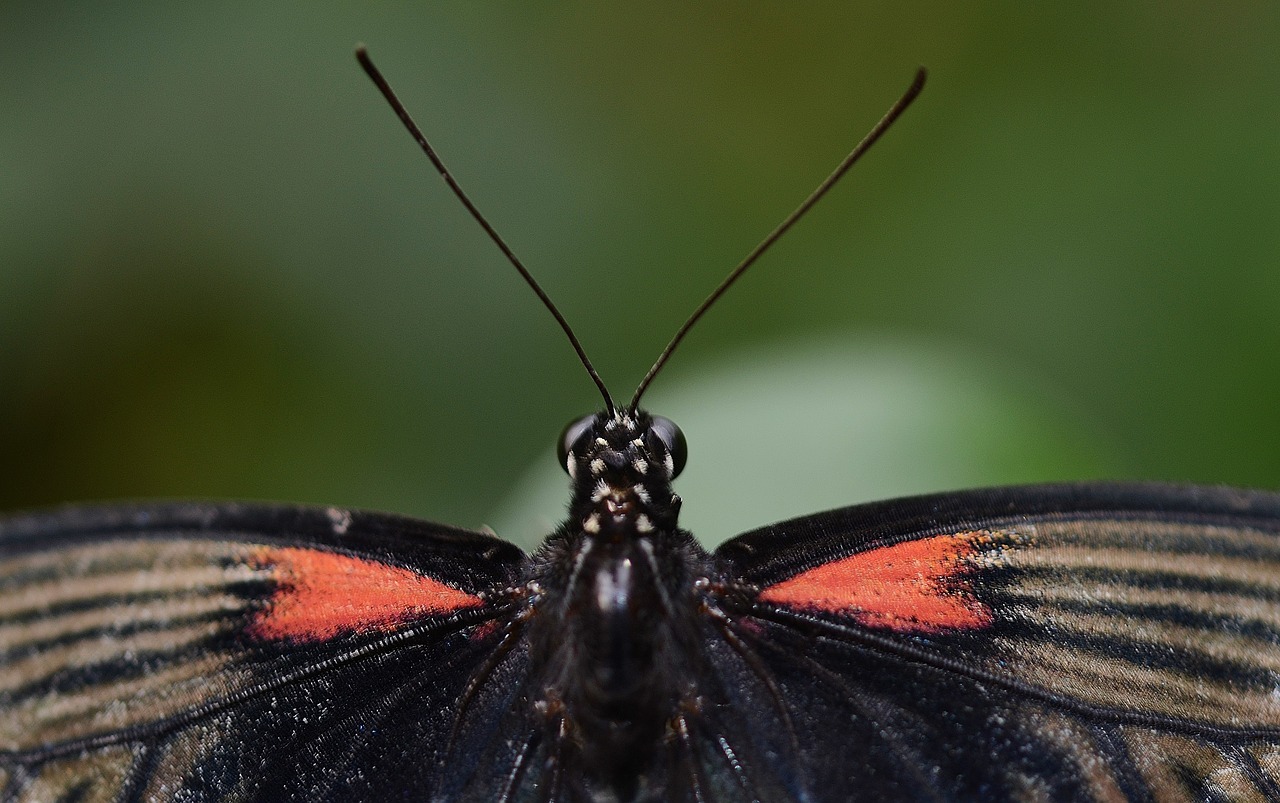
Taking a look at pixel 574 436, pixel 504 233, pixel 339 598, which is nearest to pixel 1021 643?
pixel 574 436

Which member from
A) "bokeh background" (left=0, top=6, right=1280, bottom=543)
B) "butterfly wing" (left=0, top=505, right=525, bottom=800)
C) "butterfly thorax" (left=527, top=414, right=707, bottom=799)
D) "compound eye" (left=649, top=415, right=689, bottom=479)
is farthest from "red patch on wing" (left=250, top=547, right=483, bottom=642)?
"bokeh background" (left=0, top=6, right=1280, bottom=543)

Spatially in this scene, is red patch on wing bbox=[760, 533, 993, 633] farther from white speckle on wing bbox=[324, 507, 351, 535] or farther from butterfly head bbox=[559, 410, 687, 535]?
white speckle on wing bbox=[324, 507, 351, 535]

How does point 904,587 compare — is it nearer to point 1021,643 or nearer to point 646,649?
point 1021,643

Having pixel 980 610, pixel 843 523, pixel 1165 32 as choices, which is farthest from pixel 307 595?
pixel 1165 32

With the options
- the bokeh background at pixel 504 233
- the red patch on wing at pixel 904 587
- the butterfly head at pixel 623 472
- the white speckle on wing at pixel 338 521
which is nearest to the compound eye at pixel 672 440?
the butterfly head at pixel 623 472

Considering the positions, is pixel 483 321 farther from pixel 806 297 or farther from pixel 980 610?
pixel 980 610

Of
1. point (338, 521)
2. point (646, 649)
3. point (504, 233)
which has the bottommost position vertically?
point (646, 649)

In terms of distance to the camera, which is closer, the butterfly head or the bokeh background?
the butterfly head
